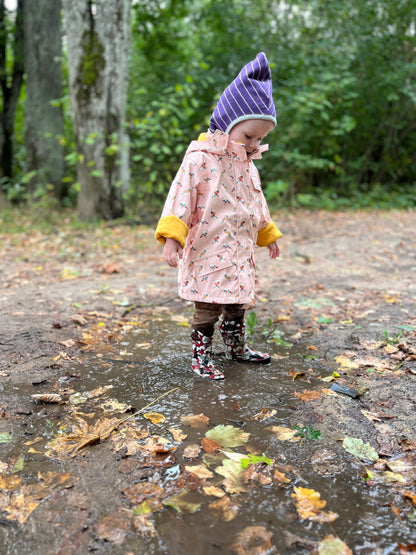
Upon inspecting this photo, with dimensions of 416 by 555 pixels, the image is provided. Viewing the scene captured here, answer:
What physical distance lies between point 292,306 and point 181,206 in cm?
194

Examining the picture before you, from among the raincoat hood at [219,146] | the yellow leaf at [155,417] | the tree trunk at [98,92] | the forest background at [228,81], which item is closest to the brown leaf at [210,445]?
the yellow leaf at [155,417]

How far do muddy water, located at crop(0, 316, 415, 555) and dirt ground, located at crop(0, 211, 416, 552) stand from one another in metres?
0.17

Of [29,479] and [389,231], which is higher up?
[389,231]

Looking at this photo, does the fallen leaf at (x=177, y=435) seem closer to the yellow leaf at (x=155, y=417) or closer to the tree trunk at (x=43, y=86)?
the yellow leaf at (x=155, y=417)

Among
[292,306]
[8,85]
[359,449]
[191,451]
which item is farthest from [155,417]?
[8,85]

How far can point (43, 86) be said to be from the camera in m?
10.2

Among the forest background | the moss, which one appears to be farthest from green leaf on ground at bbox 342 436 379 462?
the moss

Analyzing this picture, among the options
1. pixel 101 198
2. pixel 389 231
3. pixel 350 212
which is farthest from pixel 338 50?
pixel 101 198

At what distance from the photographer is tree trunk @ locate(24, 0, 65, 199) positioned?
397 inches

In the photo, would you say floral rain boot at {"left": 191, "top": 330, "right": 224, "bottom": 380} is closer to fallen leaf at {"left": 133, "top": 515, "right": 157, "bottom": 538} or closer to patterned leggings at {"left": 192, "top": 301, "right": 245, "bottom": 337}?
patterned leggings at {"left": 192, "top": 301, "right": 245, "bottom": 337}

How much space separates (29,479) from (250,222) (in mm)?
1700

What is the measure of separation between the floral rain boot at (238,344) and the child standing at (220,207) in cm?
20

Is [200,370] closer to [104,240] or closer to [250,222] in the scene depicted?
[250,222]

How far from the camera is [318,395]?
2404 millimetres
